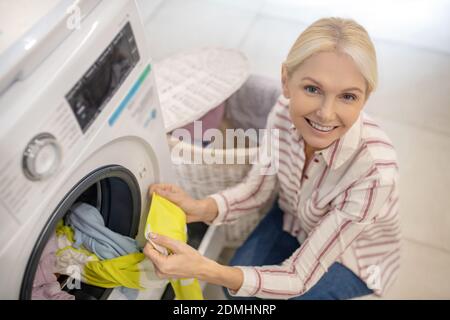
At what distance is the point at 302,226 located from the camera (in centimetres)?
131

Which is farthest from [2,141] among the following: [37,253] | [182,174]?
[182,174]

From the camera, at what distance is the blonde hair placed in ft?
2.82

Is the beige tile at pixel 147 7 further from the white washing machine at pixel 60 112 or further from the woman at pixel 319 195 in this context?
the white washing machine at pixel 60 112

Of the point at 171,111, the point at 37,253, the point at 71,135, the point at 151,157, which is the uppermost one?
the point at 171,111

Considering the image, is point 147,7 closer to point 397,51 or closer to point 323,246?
point 397,51

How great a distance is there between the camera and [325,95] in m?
0.92

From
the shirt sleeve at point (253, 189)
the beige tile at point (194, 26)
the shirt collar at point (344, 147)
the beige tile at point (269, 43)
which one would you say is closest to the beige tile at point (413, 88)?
the beige tile at point (269, 43)

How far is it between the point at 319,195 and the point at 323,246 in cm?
13

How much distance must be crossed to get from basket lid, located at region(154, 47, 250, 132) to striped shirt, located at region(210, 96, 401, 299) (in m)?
0.33

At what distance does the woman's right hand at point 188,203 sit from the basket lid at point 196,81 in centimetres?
33

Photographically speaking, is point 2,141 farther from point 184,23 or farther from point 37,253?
point 184,23

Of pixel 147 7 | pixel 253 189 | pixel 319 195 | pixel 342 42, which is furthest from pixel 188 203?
pixel 147 7

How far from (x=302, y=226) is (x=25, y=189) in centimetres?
84

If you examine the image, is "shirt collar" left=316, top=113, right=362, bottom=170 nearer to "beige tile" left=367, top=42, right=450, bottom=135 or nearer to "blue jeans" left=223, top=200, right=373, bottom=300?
"blue jeans" left=223, top=200, right=373, bottom=300
